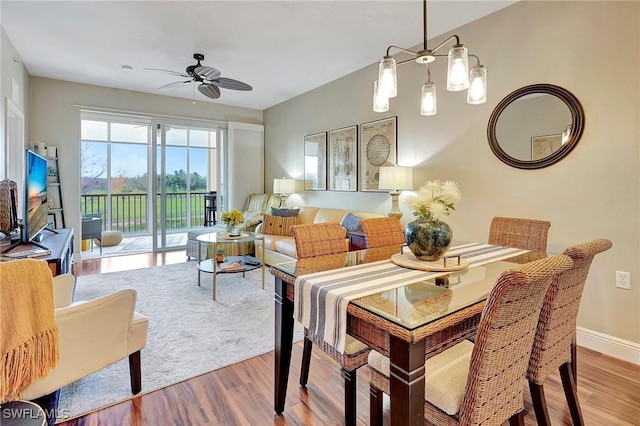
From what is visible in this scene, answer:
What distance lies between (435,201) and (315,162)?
386 centimetres

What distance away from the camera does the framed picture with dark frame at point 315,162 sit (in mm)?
5254

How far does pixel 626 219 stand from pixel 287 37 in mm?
3348

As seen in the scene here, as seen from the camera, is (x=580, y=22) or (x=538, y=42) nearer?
(x=580, y=22)

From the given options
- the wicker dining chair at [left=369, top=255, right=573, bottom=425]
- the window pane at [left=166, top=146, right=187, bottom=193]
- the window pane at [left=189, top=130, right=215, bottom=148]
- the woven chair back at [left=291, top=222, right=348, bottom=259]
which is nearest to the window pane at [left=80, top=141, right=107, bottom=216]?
the window pane at [left=166, top=146, right=187, bottom=193]

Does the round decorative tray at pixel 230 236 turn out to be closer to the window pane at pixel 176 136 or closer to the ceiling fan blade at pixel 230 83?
the ceiling fan blade at pixel 230 83

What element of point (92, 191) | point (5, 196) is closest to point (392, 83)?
point (5, 196)

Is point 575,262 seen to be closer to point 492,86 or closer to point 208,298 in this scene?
point 492,86

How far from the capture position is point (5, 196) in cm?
240

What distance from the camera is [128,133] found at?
22.5 feet

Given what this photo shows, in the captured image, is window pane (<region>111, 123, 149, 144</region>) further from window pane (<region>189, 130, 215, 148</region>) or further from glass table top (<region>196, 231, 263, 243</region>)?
glass table top (<region>196, 231, 263, 243</region>)

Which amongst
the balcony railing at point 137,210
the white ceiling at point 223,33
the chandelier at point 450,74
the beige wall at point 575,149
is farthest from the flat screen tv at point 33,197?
the beige wall at point 575,149

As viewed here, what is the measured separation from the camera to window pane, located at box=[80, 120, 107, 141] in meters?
6.39

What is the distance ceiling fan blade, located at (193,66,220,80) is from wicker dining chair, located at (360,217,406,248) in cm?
242

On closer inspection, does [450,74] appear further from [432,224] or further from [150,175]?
[150,175]
